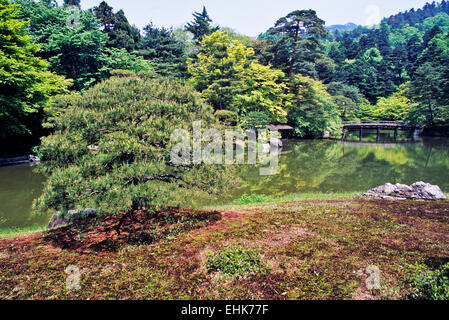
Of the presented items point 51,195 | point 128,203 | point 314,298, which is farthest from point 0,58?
point 314,298

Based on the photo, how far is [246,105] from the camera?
2575 cm

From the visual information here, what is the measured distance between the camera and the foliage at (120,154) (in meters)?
4.76

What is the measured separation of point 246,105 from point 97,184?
22620mm

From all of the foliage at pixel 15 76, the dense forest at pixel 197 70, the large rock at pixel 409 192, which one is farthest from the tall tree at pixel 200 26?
the large rock at pixel 409 192

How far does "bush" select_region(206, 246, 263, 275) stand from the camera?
13.0 feet

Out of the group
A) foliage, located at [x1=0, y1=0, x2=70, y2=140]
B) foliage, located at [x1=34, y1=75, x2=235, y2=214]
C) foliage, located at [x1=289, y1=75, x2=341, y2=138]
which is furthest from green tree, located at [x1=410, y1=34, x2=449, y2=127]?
foliage, located at [x1=0, y1=0, x2=70, y2=140]

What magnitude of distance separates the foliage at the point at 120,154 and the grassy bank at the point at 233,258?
0.90 meters

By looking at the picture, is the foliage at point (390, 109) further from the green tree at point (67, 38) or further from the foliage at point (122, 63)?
the green tree at point (67, 38)

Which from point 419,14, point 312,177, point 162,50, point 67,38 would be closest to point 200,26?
point 162,50

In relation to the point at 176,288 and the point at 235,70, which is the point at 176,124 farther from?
the point at 235,70

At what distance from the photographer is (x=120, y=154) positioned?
5023 millimetres

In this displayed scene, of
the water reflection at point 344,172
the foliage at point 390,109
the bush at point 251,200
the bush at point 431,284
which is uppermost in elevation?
the foliage at point 390,109

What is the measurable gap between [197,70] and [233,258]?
2193 centimetres
